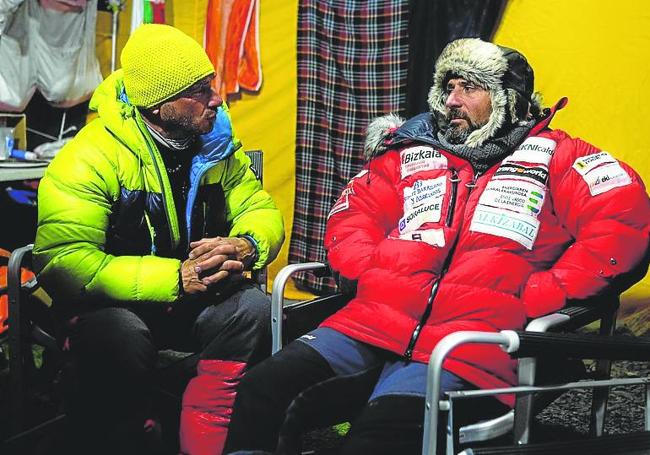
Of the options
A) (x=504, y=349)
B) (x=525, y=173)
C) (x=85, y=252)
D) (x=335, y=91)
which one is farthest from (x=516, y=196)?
(x=335, y=91)

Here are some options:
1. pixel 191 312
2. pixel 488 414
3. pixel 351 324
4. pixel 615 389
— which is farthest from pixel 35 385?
pixel 615 389

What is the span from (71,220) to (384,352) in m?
0.98

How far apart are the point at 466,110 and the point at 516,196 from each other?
37 cm

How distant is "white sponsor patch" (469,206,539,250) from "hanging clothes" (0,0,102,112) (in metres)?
3.08

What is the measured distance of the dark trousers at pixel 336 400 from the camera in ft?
6.57

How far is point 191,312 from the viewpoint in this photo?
8.71ft

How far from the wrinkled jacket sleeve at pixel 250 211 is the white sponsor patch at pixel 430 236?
1.71 feet

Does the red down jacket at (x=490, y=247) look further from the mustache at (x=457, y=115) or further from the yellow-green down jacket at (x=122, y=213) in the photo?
the yellow-green down jacket at (x=122, y=213)

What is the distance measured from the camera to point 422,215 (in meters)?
2.51

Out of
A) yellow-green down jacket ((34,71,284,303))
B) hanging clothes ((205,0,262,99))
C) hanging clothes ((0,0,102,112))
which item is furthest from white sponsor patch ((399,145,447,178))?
hanging clothes ((0,0,102,112))

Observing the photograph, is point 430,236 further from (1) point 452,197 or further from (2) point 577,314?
(2) point 577,314

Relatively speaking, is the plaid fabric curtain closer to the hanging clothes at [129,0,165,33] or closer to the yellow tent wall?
the yellow tent wall

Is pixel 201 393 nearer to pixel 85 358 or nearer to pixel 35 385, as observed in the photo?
pixel 85 358

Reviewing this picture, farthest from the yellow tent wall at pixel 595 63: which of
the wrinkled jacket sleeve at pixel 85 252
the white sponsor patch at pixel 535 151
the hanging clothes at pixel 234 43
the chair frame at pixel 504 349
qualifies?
the wrinkled jacket sleeve at pixel 85 252
